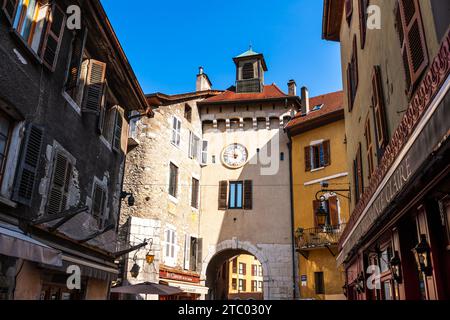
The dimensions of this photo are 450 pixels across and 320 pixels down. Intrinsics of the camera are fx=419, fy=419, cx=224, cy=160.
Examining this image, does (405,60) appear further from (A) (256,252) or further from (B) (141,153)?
(A) (256,252)

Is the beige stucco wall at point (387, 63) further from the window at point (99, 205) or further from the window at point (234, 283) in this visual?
the window at point (234, 283)

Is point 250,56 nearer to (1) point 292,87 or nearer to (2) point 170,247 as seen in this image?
(1) point 292,87

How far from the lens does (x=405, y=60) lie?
5.35 meters

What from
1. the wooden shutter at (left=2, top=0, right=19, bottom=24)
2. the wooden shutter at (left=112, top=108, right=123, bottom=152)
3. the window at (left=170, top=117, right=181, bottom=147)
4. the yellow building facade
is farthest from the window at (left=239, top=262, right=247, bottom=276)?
the wooden shutter at (left=2, top=0, right=19, bottom=24)

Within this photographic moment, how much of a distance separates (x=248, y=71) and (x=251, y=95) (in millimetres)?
2559

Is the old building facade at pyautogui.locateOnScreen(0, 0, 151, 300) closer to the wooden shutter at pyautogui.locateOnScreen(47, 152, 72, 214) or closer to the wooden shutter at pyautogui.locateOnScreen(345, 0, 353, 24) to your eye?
the wooden shutter at pyautogui.locateOnScreen(47, 152, 72, 214)

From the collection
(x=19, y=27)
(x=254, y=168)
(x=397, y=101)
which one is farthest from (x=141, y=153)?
(x=397, y=101)

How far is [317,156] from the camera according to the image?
22141 mm

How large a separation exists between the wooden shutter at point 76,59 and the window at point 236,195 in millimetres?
14906

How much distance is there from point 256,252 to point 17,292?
A: 1607cm

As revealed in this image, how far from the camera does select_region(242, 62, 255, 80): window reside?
Result: 28234mm

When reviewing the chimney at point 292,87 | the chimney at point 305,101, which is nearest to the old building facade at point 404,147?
the chimney at point 305,101

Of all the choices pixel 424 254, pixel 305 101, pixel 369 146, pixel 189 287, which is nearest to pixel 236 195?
pixel 189 287

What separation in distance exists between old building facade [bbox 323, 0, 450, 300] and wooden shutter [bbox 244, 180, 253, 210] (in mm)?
13280
